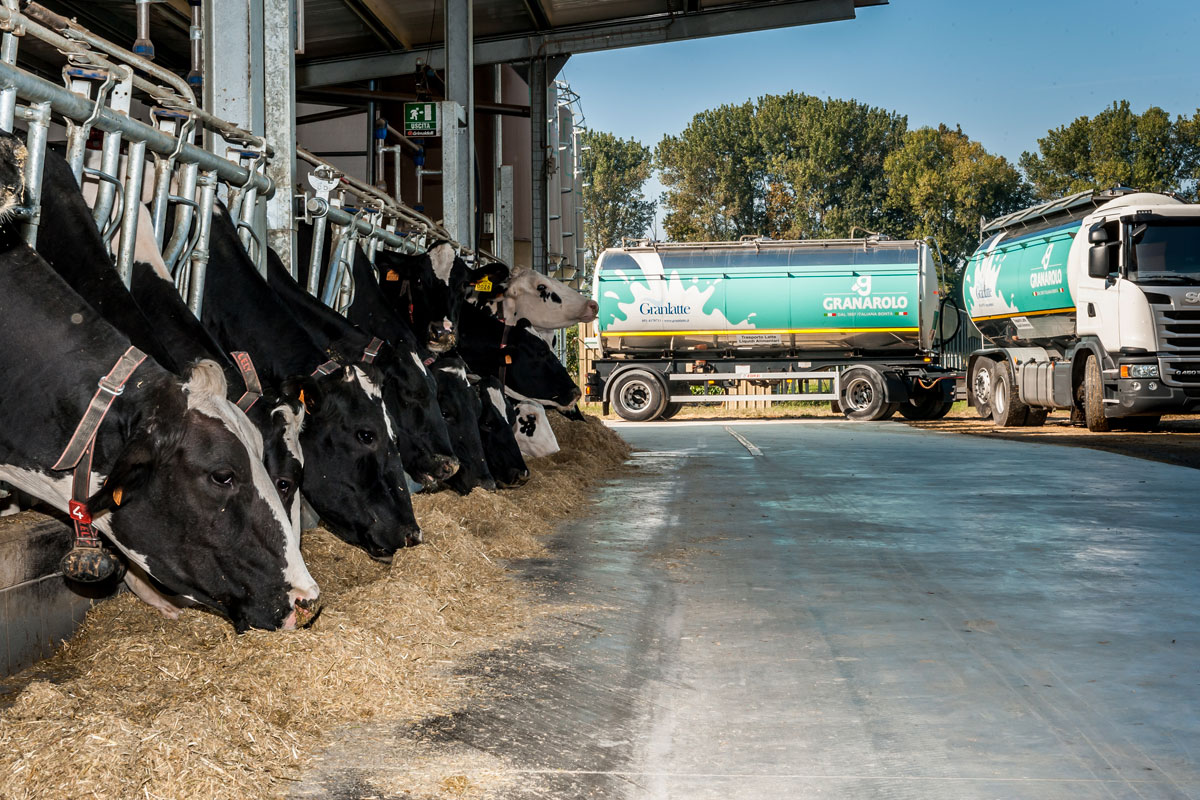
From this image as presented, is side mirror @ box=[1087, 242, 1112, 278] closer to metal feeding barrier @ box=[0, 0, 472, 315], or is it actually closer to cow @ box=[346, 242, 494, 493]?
cow @ box=[346, 242, 494, 493]

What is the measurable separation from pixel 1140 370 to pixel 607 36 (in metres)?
8.97

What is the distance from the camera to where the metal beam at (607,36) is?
16.3 metres

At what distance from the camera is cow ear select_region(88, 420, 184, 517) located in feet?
11.0

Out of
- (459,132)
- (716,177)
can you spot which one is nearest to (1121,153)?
(716,177)

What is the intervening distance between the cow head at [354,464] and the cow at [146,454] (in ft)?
5.24

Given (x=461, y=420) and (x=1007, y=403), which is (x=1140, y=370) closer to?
(x=1007, y=403)

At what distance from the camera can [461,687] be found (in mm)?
4020

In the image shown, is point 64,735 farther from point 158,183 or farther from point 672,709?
point 158,183

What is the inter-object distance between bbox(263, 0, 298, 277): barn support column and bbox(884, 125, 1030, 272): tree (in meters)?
46.6

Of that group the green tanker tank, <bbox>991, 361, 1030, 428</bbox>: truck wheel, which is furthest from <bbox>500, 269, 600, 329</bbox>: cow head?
the green tanker tank

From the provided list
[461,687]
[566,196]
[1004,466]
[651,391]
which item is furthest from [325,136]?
[461,687]

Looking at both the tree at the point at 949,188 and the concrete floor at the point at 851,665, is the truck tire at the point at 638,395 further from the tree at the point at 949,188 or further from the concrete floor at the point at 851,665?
the tree at the point at 949,188

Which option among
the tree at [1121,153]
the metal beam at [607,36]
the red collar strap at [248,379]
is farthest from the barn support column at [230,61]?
the tree at [1121,153]

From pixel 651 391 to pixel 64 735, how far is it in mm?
22801
